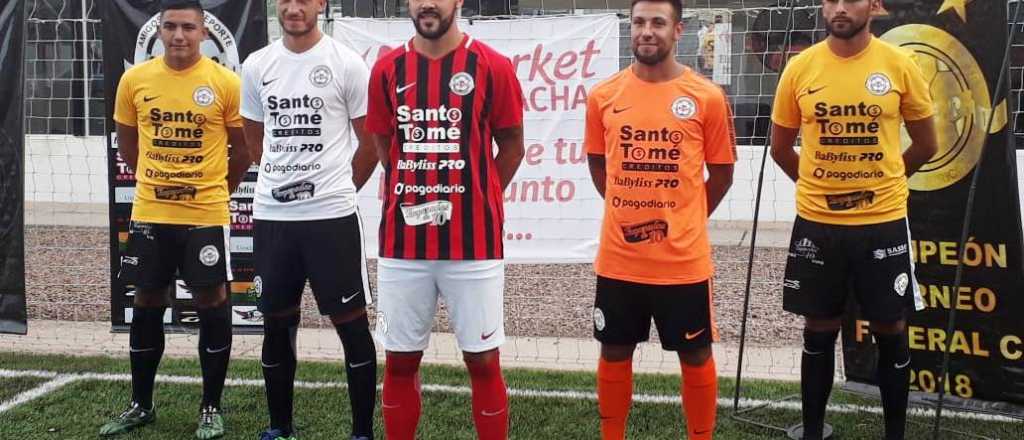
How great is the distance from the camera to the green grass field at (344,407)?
14.9ft

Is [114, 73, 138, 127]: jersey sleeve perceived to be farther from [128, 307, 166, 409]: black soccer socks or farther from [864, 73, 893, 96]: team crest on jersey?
[864, 73, 893, 96]: team crest on jersey

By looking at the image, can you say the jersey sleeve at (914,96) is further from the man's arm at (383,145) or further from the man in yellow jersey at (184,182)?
the man in yellow jersey at (184,182)

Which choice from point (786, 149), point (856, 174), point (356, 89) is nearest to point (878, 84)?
point (856, 174)

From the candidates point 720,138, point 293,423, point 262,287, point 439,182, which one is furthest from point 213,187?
point 720,138

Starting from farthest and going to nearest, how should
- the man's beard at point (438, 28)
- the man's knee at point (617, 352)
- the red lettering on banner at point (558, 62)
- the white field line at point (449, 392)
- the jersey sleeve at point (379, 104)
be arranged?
1. the red lettering on banner at point (558, 62)
2. the white field line at point (449, 392)
3. the man's knee at point (617, 352)
4. the jersey sleeve at point (379, 104)
5. the man's beard at point (438, 28)

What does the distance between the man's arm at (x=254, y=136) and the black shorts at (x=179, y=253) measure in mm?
489

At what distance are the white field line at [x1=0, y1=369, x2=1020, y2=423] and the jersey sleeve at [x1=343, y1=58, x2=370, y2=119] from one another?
1852 mm

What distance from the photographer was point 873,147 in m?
3.88

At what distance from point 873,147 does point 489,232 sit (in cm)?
163

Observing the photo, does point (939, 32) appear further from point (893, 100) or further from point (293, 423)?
point (293, 423)

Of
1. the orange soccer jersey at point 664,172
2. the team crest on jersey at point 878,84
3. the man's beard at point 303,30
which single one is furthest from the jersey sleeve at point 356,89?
the team crest on jersey at point 878,84

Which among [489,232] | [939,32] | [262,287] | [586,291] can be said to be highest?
[939,32]

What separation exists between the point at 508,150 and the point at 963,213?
7.66ft

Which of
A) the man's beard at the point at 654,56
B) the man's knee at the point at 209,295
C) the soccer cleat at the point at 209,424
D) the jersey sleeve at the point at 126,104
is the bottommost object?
the soccer cleat at the point at 209,424
